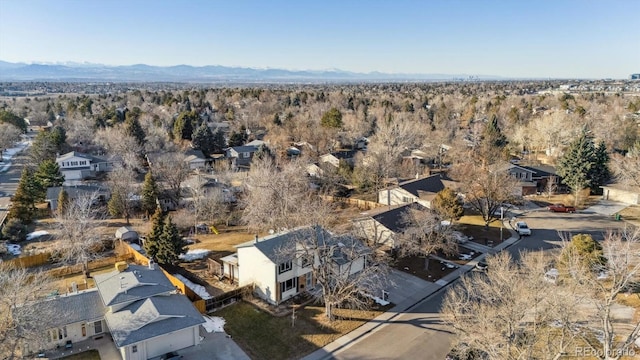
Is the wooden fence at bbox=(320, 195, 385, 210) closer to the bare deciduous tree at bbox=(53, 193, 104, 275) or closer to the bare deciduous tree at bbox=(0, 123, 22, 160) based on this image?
the bare deciduous tree at bbox=(53, 193, 104, 275)

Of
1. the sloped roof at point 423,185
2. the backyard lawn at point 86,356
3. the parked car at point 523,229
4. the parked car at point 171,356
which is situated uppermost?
the sloped roof at point 423,185

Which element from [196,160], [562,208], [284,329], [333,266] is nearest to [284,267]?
[333,266]

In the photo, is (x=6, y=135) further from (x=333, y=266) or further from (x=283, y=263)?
(x=333, y=266)

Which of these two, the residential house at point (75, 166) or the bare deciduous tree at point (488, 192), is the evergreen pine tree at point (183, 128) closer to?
the residential house at point (75, 166)

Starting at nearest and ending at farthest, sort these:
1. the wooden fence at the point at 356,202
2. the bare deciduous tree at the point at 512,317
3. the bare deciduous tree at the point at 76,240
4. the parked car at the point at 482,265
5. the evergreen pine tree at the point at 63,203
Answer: the bare deciduous tree at the point at 512,317
the bare deciduous tree at the point at 76,240
the parked car at the point at 482,265
the evergreen pine tree at the point at 63,203
the wooden fence at the point at 356,202

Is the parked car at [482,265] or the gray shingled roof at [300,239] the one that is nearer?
the gray shingled roof at [300,239]

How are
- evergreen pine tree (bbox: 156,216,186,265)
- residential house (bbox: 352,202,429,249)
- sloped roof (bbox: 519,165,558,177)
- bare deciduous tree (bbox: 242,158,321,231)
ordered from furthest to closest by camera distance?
sloped roof (bbox: 519,165,558,177)
bare deciduous tree (bbox: 242,158,321,231)
residential house (bbox: 352,202,429,249)
evergreen pine tree (bbox: 156,216,186,265)

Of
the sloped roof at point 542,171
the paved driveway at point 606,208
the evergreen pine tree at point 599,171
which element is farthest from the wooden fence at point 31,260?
the evergreen pine tree at point 599,171

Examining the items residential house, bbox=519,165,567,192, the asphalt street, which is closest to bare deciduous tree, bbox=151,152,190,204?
the asphalt street
